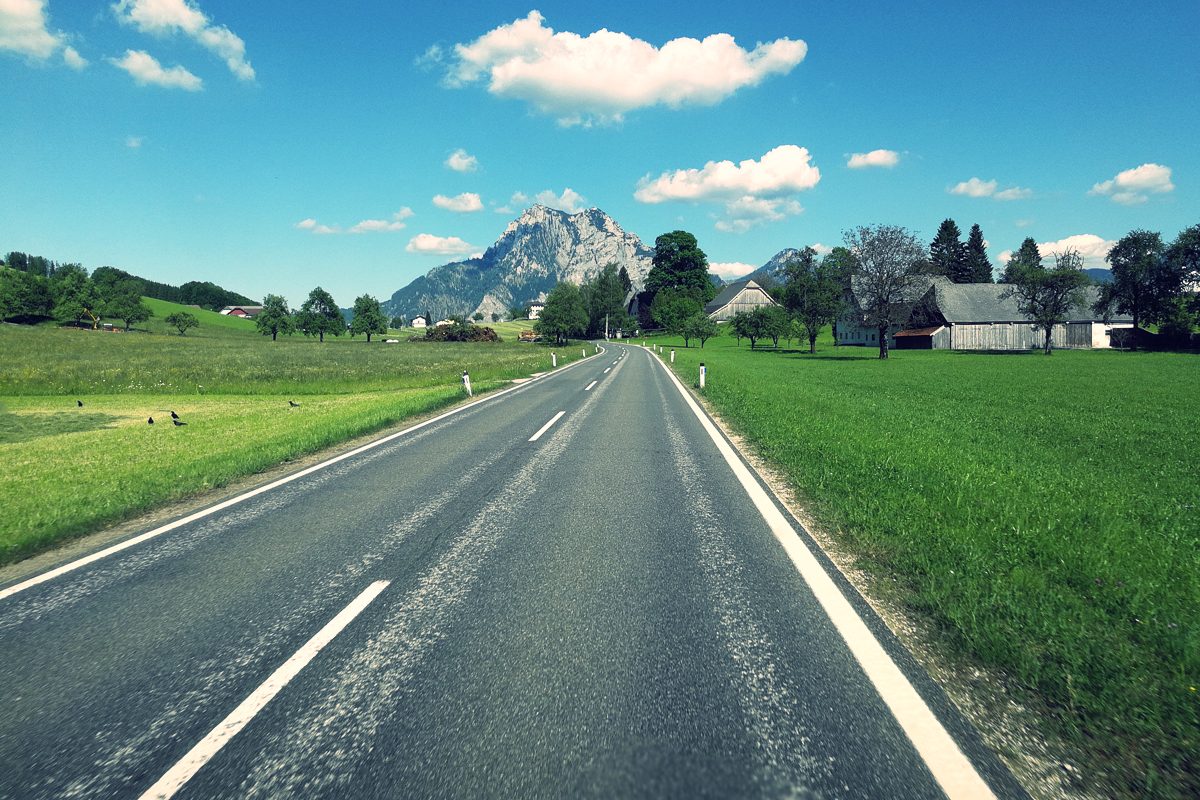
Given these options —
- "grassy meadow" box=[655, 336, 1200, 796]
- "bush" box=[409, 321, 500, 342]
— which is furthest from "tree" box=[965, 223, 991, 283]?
"grassy meadow" box=[655, 336, 1200, 796]

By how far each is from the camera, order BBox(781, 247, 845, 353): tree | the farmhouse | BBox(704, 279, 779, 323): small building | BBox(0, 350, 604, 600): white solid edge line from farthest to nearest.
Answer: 1. BBox(704, 279, 779, 323): small building
2. the farmhouse
3. BBox(781, 247, 845, 353): tree
4. BBox(0, 350, 604, 600): white solid edge line

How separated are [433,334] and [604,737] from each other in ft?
395

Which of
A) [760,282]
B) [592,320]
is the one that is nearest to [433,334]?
[592,320]

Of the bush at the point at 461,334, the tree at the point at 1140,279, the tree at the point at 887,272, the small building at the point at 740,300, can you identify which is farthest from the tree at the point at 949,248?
the bush at the point at 461,334

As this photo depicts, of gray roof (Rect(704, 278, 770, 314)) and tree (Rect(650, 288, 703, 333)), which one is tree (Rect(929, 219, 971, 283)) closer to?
gray roof (Rect(704, 278, 770, 314))

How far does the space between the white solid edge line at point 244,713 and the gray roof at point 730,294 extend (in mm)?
106780

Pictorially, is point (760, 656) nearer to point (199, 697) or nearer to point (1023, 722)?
point (1023, 722)

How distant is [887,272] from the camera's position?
152 ft

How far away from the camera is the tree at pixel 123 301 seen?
90.8m

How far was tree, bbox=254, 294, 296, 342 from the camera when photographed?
359 ft

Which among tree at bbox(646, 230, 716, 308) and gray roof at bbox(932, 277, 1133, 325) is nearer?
gray roof at bbox(932, 277, 1133, 325)

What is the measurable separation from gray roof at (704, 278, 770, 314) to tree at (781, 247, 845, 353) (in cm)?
4385

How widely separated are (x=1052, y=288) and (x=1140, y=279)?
60.0 feet

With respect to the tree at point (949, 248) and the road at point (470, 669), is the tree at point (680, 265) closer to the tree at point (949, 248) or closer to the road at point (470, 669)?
the tree at point (949, 248)
